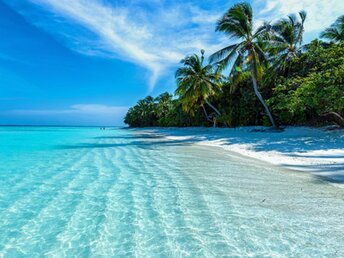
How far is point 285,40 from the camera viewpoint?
1912 cm

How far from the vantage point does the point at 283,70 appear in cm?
1914

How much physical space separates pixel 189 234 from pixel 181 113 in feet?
104

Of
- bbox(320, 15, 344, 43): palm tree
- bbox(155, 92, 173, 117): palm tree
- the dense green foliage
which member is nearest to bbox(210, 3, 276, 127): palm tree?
the dense green foliage

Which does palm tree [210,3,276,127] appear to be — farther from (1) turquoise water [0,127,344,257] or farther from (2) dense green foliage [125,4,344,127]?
(1) turquoise water [0,127,344,257]

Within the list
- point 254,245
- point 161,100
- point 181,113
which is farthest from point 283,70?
point 161,100

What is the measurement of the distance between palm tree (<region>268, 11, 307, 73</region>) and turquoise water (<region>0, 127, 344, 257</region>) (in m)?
15.2

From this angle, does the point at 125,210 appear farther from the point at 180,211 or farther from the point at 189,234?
the point at 189,234

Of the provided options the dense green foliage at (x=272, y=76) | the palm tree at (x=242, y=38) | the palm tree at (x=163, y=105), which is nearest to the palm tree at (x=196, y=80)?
the dense green foliage at (x=272, y=76)

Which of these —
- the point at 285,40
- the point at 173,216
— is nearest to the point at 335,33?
the point at 285,40

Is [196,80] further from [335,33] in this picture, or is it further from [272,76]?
[335,33]

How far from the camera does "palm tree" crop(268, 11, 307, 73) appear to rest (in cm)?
1845

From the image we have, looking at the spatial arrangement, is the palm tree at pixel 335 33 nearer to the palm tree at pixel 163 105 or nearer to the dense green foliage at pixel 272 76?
the dense green foliage at pixel 272 76

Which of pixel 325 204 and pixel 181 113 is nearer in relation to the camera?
pixel 325 204

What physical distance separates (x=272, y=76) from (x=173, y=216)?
61.2 feet
